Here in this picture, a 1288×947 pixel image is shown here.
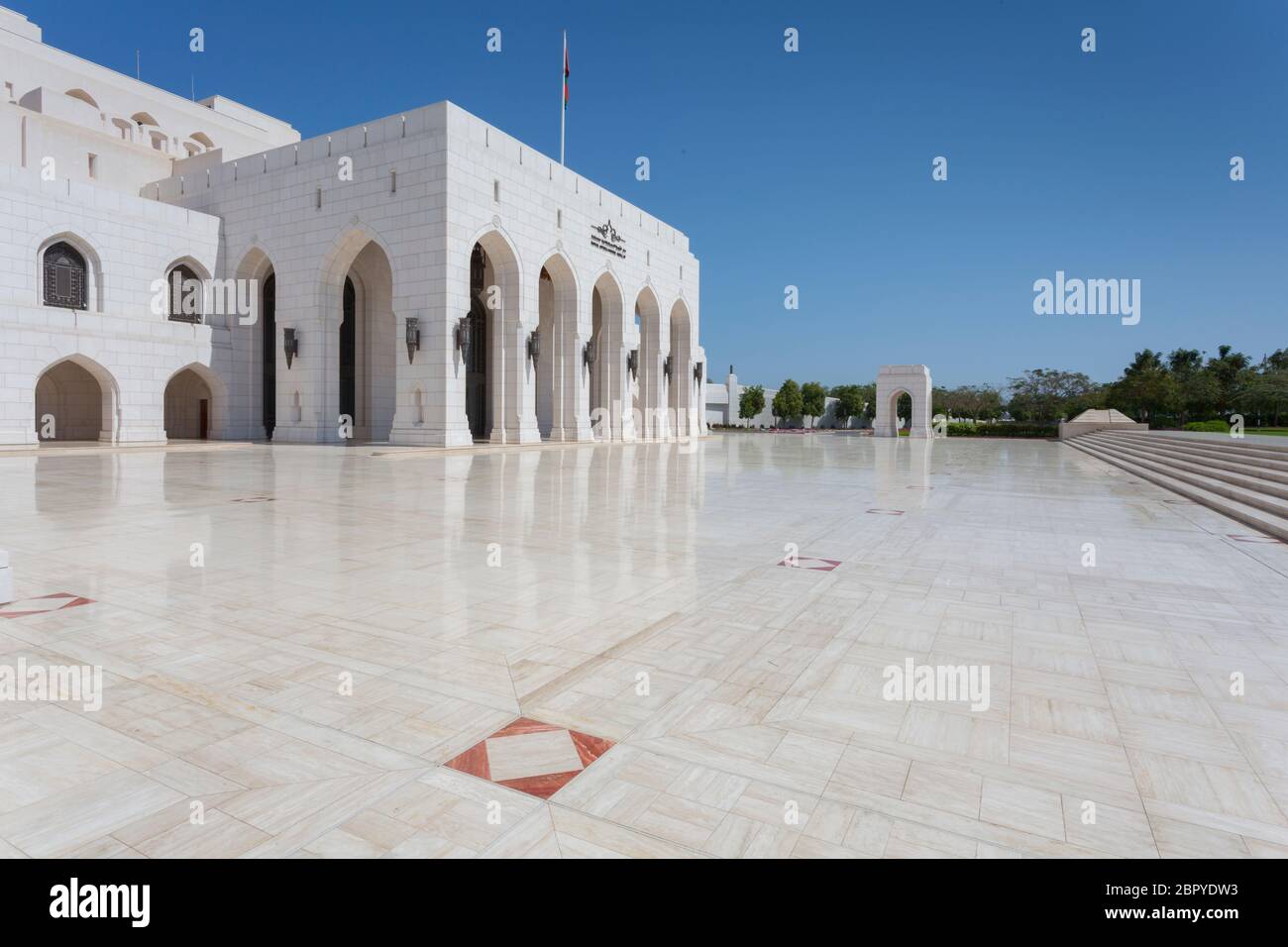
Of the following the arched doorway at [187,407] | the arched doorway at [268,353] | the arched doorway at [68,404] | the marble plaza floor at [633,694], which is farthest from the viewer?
the arched doorway at [187,407]

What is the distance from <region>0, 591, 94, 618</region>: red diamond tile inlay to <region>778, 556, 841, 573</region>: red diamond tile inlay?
5116mm

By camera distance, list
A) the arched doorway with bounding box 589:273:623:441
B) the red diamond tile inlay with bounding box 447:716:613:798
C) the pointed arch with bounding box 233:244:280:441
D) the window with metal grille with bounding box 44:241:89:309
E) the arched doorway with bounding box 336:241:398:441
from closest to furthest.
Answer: the red diamond tile inlay with bounding box 447:716:613:798 → the window with metal grille with bounding box 44:241:89:309 → the pointed arch with bounding box 233:244:280:441 → the arched doorway with bounding box 336:241:398:441 → the arched doorway with bounding box 589:273:623:441

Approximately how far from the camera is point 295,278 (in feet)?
84.1

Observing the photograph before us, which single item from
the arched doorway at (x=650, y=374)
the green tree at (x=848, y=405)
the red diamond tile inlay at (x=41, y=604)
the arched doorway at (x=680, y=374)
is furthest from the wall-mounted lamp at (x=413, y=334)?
the green tree at (x=848, y=405)

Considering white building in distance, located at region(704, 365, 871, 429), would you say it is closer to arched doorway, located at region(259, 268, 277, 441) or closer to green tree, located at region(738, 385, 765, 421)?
green tree, located at region(738, 385, 765, 421)

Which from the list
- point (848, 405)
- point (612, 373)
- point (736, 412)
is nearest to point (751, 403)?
point (736, 412)

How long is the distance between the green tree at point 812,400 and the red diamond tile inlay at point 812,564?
84089 millimetres

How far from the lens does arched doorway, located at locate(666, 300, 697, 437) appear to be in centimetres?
3969

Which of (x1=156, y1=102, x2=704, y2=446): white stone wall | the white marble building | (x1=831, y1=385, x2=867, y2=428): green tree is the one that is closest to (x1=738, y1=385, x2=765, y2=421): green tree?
(x1=831, y1=385, x2=867, y2=428): green tree

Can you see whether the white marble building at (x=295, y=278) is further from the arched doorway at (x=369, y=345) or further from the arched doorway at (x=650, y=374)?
the arched doorway at (x=650, y=374)

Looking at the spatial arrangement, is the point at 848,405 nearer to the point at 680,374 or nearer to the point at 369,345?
the point at 680,374

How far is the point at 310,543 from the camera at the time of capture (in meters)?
6.79

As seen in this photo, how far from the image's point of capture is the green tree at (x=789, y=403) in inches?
3408
